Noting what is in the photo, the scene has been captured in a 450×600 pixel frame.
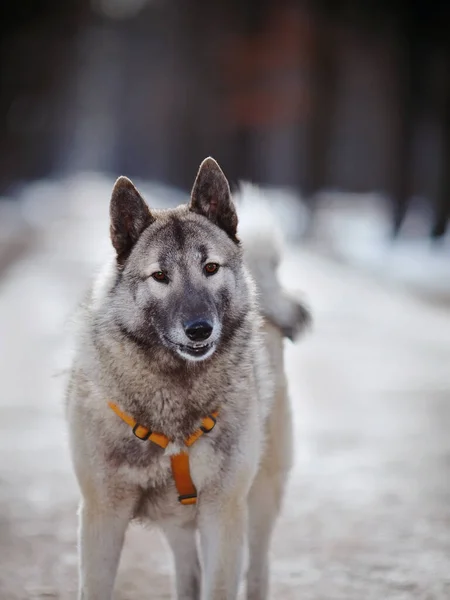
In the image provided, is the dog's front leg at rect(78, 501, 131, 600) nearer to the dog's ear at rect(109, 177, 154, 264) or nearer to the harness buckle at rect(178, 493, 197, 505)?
the harness buckle at rect(178, 493, 197, 505)

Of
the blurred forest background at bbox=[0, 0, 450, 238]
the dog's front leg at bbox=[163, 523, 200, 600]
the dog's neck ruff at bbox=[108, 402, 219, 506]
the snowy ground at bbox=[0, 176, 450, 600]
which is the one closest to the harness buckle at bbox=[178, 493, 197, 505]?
the dog's neck ruff at bbox=[108, 402, 219, 506]

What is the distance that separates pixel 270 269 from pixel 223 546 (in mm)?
1343

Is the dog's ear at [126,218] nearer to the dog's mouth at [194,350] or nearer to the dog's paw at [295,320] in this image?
the dog's mouth at [194,350]

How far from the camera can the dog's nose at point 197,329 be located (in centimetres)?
326

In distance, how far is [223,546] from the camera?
11.2ft

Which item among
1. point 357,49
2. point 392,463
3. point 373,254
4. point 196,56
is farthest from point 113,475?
point 196,56

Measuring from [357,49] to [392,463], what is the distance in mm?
22042

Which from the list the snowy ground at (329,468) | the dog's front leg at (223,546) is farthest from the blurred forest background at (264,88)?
the dog's front leg at (223,546)

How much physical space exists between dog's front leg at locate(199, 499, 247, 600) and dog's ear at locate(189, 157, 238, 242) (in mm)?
1065

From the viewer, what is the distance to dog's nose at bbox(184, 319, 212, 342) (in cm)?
326

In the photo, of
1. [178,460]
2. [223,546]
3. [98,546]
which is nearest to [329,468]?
[223,546]

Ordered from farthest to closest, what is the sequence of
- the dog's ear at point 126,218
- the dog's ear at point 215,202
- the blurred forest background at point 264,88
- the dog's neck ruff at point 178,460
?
the blurred forest background at point 264,88 → the dog's ear at point 215,202 → the dog's ear at point 126,218 → the dog's neck ruff at point 178,460

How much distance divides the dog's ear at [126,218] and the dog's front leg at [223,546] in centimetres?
101

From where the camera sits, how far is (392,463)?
248 inches
